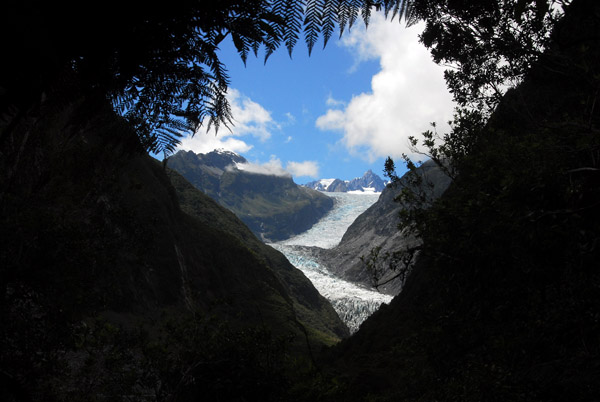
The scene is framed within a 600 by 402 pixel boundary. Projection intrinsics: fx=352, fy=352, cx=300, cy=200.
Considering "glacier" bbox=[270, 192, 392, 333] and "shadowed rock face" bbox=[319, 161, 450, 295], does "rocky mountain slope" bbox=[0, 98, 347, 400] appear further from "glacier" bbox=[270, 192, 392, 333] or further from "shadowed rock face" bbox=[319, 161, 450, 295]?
"shadowed rock face" bbox=[319, 161, 450, 295]

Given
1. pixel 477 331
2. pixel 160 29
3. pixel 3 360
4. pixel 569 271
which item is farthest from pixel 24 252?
pixel 569 271

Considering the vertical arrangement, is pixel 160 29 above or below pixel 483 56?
below

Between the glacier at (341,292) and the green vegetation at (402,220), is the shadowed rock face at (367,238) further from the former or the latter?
the green vegetation at (402,220)

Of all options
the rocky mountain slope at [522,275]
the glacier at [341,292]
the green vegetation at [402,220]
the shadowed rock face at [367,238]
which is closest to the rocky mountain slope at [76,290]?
the green vegetation at [402,220]

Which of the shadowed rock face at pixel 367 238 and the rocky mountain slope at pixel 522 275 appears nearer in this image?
the rocky mountain slope at pixel 522 275

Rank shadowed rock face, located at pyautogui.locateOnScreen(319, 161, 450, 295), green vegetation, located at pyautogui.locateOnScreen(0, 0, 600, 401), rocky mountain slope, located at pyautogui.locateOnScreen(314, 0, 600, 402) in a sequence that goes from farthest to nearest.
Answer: shadowed rock face, located at pyautogui.locateOnScreen(319, 161, 450, 295), rocky mountain slope, located at pyautogui.locateOnScreen(314, 0, 600, 402), green vegetation, located at pyautogui.locateOnScreen(0, 0, 600, 401)

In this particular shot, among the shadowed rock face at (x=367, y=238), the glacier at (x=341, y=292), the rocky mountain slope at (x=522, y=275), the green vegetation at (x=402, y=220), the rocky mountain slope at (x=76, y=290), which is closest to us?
the green vegetation at (x=402, y=220)

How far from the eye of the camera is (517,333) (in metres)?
5.88

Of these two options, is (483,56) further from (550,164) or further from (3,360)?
(3,360)

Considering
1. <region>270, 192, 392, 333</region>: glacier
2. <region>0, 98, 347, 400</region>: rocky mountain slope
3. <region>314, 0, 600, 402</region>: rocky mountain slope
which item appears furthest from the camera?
<region>270, 192, 392, 333</region>: glacier

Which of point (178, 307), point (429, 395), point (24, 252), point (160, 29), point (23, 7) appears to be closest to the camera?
point (23, 7)

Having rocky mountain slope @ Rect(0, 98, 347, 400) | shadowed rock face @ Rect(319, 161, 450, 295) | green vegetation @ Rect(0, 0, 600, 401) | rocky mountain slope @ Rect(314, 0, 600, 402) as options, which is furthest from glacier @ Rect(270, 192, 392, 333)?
rocky mountain slope @ Rect(314, 0, 600, 402)

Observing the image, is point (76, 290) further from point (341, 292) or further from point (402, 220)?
point (341, 292)

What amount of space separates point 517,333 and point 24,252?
1068 centimetres
